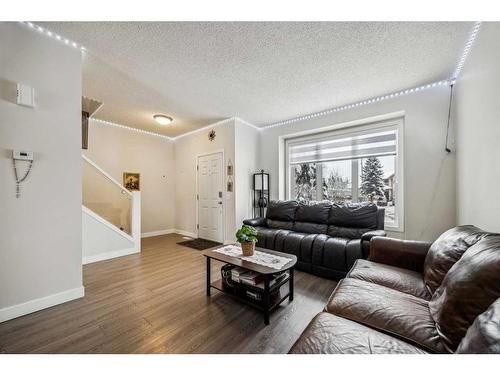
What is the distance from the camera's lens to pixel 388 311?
1.13 meters

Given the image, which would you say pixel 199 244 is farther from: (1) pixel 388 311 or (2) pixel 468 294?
(2) pixel 468 294

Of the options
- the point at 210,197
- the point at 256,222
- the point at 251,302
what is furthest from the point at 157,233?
the point at 251,302

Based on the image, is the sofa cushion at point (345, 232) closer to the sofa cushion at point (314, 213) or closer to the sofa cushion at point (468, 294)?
the sofa cushion at point (314, 213)

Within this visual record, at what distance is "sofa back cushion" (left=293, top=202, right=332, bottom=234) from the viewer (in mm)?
3180

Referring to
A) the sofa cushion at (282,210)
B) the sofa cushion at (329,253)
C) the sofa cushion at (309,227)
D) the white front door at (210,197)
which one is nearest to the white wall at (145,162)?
the white front door at (210,197)

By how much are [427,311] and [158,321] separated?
1.95 m

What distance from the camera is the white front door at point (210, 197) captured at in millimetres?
4441

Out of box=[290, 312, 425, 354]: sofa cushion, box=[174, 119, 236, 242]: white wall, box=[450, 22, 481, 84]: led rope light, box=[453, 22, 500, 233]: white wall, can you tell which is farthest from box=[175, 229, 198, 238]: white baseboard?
box=[450, 22, 481, 84]: led rope light

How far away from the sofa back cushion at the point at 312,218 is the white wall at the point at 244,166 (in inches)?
50.4
